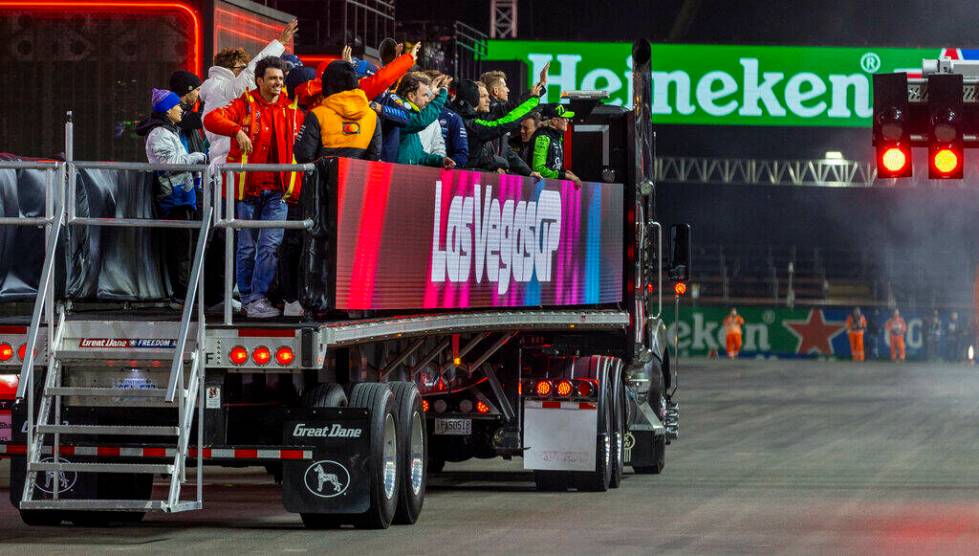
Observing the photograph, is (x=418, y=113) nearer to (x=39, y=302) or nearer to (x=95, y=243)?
(x=95, y=243)

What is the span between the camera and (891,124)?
20.3 meters

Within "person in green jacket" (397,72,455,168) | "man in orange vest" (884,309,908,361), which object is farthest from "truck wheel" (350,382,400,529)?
"man in orange vest" (884,309,908,361)

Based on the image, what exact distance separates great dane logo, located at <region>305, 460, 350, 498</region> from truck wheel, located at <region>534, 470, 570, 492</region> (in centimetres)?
463

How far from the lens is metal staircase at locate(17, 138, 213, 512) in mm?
11914

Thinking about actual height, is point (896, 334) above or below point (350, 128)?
below

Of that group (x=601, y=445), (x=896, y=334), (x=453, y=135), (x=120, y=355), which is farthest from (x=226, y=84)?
(x=896, y=334)

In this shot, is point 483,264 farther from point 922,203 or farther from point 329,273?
point 922,203

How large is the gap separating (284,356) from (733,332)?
4772 centimetres

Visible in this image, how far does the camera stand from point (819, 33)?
5456 centimetres

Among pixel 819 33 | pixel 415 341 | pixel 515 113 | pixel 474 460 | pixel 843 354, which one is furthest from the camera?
pixel 843 354

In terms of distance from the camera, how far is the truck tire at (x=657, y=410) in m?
19.2

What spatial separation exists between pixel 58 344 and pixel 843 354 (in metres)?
48.4

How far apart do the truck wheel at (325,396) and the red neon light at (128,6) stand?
28.8 feet

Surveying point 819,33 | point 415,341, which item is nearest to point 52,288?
point 415,341
